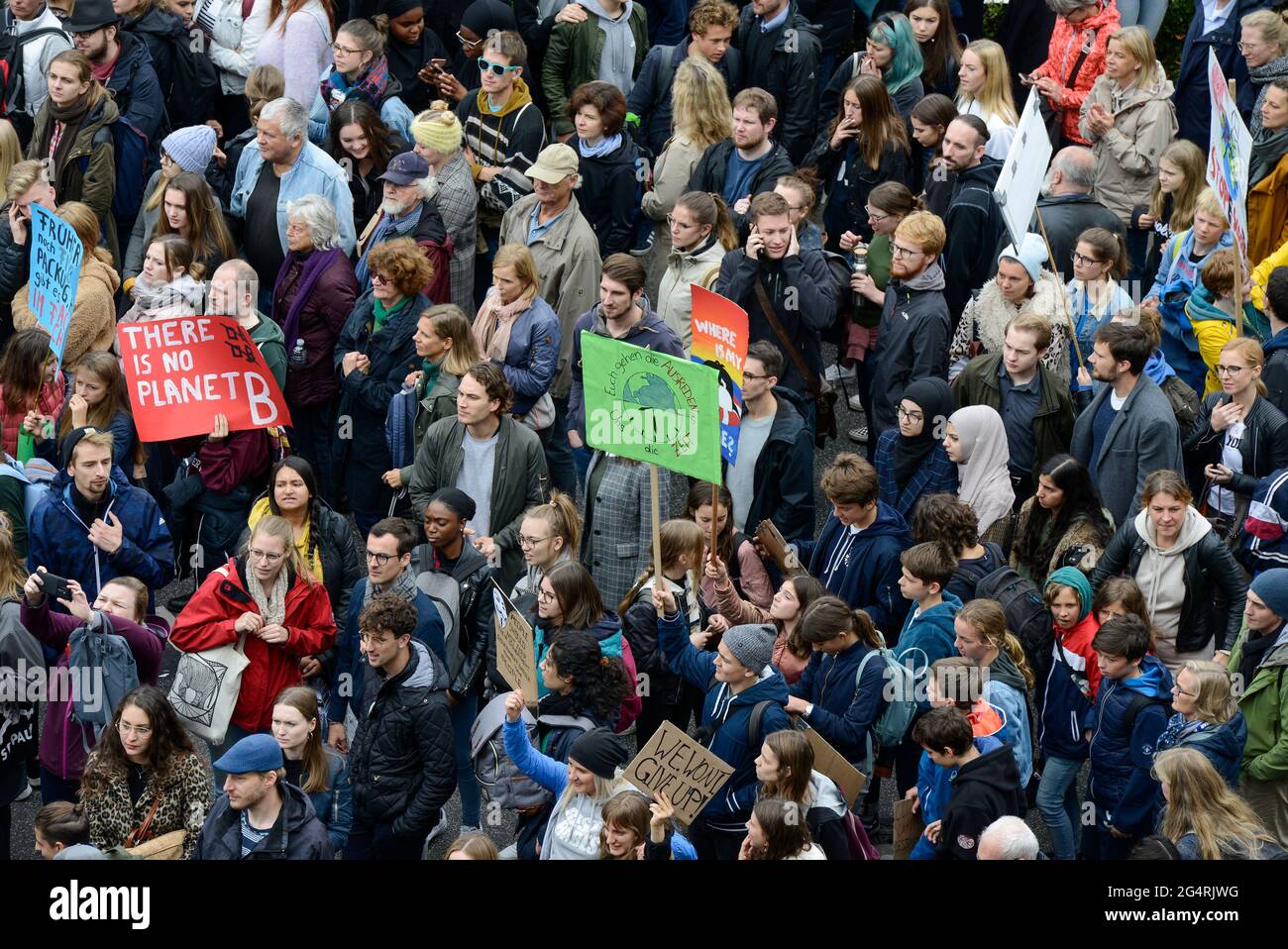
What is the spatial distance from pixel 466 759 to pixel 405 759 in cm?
119

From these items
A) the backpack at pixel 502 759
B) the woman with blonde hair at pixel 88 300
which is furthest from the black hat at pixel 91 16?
the backpack at pixel 502 759

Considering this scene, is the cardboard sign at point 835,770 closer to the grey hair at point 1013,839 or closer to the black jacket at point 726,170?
the grey hair at point 1013,839

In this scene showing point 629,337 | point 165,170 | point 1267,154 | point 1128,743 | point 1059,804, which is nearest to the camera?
point 1128,743

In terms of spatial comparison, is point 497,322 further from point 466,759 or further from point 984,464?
point 984,464

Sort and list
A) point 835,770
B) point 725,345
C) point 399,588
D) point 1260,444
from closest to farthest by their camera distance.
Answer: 1. point 835,770
2. point 399,588
3. point 1260,444
4. point 725,345

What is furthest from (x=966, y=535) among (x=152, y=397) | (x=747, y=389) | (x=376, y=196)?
(x=376, y=196)

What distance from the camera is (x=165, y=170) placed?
12820 mm

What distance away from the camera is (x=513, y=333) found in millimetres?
11461

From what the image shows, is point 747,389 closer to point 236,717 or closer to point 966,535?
point 966,535

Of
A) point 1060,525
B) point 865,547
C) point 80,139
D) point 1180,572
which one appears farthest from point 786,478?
point 80,139

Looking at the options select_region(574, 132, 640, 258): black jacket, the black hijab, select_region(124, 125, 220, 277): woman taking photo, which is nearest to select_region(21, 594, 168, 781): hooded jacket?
the black hijab

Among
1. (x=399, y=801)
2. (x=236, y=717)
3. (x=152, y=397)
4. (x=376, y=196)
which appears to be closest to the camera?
(x=399, y=801)

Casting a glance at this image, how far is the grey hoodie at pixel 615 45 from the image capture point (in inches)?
568

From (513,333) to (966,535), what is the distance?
9.72 ft
